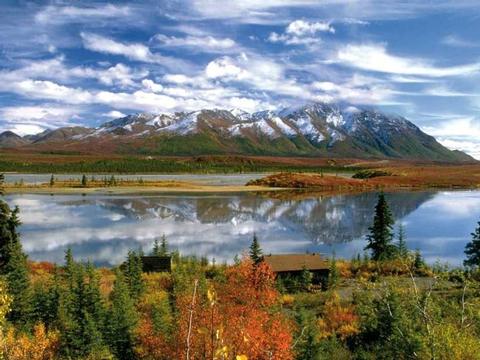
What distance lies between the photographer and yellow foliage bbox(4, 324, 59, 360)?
61.9 feet

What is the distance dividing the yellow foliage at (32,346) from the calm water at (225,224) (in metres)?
21.3

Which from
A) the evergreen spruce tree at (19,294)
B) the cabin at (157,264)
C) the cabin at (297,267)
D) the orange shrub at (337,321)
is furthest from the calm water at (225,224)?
the orange shrub at (337,321)

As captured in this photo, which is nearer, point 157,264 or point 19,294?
point 19,294

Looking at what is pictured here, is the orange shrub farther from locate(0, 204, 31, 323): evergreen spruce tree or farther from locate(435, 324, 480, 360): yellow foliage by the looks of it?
locate(0, 204, 31, 323): evergreen spruce tree

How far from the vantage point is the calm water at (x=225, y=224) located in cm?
5184

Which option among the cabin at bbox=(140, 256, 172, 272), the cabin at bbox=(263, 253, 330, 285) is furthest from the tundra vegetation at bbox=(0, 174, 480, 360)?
the cabin at bbox=(140, 256, 172, 272)

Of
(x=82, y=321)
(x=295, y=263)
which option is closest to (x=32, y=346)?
(x=82, y=321)

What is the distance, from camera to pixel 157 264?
133 feet

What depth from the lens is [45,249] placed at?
51188 millimetres

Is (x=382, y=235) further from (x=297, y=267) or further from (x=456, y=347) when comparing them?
(x=456, y=347)

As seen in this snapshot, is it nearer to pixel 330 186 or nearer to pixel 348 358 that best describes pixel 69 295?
pixel 348 358

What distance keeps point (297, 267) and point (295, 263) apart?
578mm

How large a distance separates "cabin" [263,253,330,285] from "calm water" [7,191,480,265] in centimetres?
984

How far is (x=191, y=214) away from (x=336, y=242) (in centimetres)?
2801
